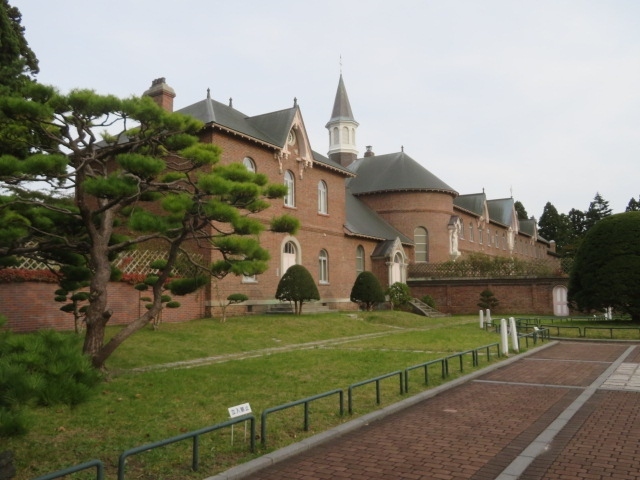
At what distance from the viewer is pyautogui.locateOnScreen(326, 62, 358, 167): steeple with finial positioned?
166 feet

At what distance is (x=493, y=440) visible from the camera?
705 centimetres

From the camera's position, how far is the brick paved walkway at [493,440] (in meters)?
5.87

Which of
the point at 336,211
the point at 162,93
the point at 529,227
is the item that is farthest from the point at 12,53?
the point at 529,227

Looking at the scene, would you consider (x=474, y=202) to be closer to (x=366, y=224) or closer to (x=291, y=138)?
(x=366, y=224)

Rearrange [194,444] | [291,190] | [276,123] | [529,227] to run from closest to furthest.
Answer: [194,444], [276,123], [291,190], [529,227]

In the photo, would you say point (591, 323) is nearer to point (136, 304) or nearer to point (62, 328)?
point (136, 304)

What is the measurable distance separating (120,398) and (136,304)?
1063 cm

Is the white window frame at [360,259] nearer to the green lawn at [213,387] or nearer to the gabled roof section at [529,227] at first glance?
the green lawn at [213,387]

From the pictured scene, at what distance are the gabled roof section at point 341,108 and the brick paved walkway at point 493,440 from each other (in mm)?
42243

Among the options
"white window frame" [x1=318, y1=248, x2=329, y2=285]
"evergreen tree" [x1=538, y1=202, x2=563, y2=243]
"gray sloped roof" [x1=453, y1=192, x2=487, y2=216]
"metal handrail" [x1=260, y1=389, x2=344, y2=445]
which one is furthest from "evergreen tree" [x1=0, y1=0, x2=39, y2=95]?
"evergreen tree" [x1=538, y1=202, x2=563, y2=243]

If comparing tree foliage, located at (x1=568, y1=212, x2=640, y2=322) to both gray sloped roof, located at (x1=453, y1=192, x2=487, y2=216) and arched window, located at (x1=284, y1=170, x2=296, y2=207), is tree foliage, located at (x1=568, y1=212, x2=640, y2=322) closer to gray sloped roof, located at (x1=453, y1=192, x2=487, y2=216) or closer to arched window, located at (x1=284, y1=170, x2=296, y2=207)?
arched window, located at (x1=284, y1=170, x2=296, y2=207)

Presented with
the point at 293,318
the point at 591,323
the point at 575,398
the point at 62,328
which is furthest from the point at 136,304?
the point at 591,323

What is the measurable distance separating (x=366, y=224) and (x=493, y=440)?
3103 cm

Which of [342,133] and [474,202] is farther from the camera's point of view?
[474,202]
